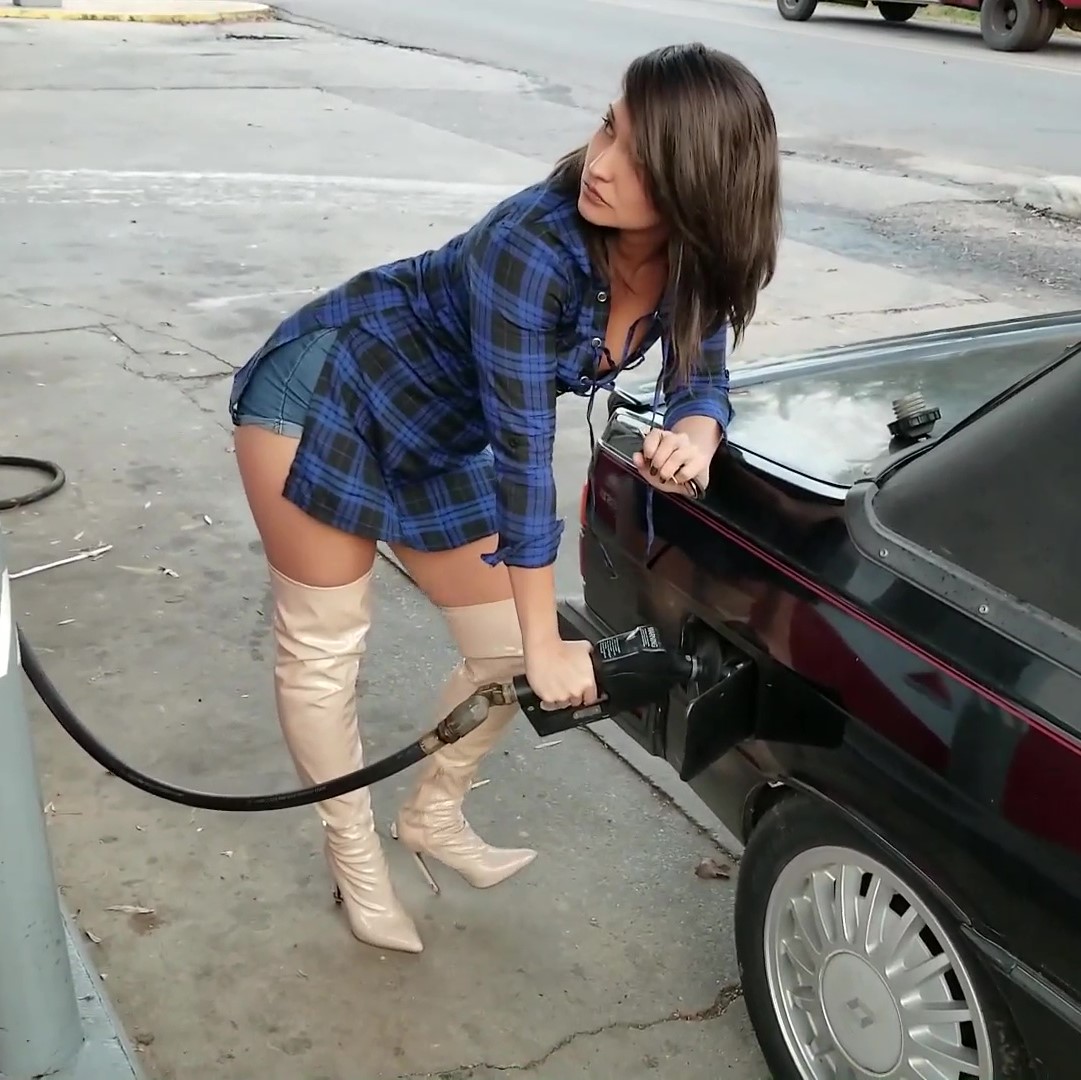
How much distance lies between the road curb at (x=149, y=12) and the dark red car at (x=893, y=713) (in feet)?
56.7

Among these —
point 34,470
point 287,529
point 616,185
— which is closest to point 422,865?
point 287,529

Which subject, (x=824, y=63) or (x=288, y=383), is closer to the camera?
(x=288, y=383)

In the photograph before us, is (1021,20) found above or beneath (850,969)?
above

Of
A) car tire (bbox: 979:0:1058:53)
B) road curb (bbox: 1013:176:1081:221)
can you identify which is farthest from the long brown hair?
car tire (bbox: 979:0:1058:53)

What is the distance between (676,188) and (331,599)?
3.08 feet

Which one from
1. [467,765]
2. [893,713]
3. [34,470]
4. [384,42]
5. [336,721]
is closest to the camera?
[893,713]

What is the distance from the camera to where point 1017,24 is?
571 inches

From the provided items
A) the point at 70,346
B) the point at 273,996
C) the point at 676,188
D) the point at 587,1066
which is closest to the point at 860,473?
the point at 676,188

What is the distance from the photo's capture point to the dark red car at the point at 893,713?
165 centimetres

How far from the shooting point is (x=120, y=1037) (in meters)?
2.21

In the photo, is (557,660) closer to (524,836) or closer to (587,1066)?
(587,1066)

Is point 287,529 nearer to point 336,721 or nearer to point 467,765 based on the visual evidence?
point 336,721

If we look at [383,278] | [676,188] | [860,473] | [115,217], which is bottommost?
[115,217]

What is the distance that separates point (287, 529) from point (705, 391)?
0.72 meters
